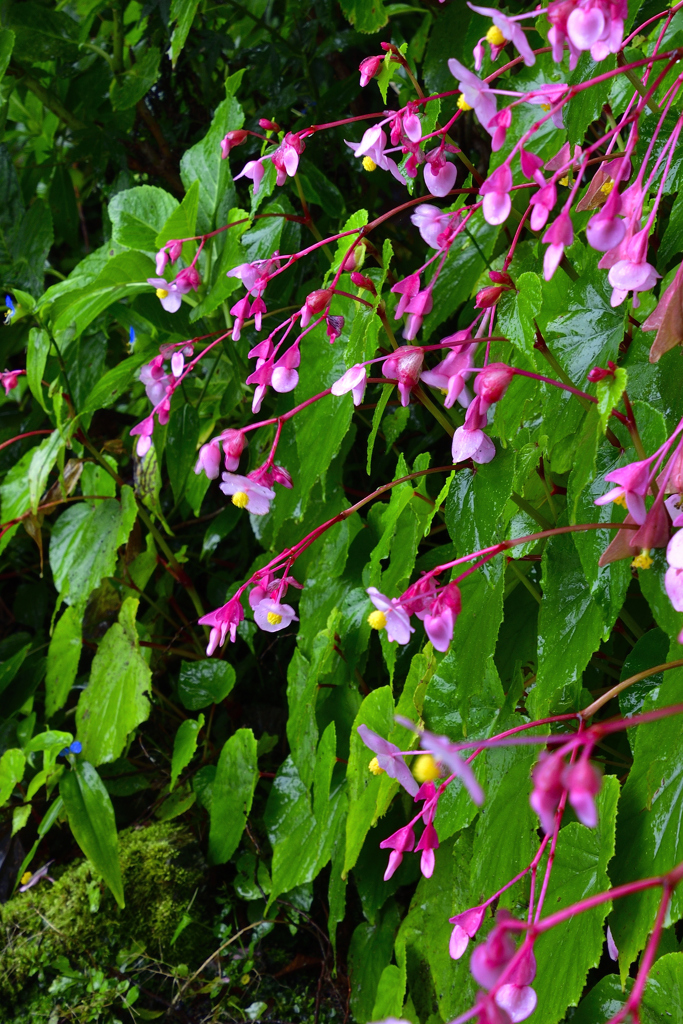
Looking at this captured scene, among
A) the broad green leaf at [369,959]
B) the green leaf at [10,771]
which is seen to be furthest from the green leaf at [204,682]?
the broad green leaf at [369,959]

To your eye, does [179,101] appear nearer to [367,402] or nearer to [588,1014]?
[367,402]

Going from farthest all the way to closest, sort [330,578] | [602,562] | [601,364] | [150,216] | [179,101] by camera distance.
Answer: [179,101], [150,216], [330,578], [601,364], [602,562]

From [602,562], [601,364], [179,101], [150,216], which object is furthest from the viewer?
[179,101]

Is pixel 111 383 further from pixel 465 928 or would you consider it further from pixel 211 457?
pixel 465 928

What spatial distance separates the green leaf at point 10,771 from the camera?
1167 millimetres

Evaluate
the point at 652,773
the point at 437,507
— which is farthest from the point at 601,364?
the point at 652,773

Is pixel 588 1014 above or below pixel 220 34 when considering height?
below

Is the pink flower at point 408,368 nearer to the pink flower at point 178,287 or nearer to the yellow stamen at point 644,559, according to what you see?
the yellow stamen at point 644,559

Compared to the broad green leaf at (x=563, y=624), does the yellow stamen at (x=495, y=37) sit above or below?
above

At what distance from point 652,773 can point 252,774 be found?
0.63 metres

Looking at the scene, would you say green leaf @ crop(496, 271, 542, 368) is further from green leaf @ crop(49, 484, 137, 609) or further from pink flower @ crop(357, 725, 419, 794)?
green leaf @ crop(49, 484, 137, 609)

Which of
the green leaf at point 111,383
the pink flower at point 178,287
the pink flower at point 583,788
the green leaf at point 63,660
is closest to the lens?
the pink flower at point 583,788

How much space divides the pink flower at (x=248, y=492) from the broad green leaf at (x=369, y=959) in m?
0.64

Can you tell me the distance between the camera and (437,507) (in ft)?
2.05
